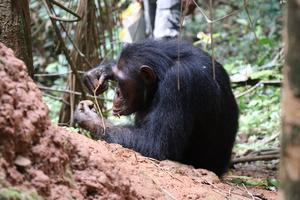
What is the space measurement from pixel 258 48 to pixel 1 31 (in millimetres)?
7129

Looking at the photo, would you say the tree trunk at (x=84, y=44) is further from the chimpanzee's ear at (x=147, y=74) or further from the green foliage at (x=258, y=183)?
the green foliage at (x=258, y=183)

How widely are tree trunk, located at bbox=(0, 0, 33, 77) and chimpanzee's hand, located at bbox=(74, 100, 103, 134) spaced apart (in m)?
1.15

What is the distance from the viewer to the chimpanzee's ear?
4.25 metres

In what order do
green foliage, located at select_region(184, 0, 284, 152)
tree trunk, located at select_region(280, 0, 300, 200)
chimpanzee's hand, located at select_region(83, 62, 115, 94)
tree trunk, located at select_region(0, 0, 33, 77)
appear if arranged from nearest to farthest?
tree trunk, located at select_region(280, 0, 300, 200)
tree trunk, located at select_region(0, 0, 33, 77)
chimpanzee's hand, located at select_region(83, 62, 115, 94)
green foliage, located at select_region(184, 0, 284, 152)

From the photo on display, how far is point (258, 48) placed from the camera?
9609 millimetres

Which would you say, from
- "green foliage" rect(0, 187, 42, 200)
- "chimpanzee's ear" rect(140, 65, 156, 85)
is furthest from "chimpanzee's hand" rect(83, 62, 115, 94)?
"green foliage" rect(0, 187, 42, 200)

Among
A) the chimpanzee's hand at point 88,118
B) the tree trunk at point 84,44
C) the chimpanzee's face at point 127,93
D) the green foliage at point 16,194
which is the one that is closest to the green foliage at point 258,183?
the chimpanzee's face at point 127,93

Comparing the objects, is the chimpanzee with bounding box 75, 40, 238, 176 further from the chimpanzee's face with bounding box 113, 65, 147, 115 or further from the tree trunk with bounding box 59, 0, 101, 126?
the tree trunk with bounding box 59, 0, 101, 126

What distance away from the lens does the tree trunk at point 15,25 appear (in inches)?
118

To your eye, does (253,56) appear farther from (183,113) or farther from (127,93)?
(183,113)

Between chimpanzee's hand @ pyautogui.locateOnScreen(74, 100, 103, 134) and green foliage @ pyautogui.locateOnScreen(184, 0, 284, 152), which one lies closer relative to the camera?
chimpanzee's hand @ pyautogui.locateOnScreen(74, 100, 103, 134)

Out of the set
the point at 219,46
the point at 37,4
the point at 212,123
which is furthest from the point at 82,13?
the point at 219,46

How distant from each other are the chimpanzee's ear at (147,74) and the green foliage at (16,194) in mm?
Answer: 2431

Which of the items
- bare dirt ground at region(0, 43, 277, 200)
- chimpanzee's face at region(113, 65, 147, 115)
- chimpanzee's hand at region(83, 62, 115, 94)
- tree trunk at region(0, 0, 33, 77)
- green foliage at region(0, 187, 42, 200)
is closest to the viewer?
green foliage at region(0, 187, 42, 200)
